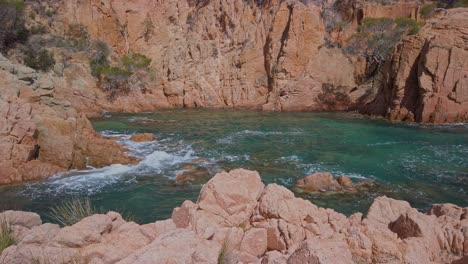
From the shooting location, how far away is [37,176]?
11.4 m

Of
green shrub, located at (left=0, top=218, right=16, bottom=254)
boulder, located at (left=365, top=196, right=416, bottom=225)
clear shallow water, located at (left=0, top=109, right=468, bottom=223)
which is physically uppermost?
green shrub, located at (left=0, top=218, right=16, bottom=254)

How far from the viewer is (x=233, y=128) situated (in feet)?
70.7

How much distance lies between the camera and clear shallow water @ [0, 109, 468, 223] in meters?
9.79

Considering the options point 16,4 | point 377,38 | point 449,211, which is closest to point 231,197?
point 449,211

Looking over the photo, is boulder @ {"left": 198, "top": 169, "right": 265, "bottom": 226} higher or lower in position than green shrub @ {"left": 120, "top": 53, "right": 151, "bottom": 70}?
lower

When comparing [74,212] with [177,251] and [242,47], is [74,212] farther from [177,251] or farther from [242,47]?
[242,47]

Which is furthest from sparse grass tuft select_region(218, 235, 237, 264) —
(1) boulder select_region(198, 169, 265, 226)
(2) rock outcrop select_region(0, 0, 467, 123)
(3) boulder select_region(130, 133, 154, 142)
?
(2) rock outcrop select_region(0, 0, 467, 123)

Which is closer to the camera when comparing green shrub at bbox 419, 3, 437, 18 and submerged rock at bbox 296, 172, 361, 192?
submerged rock at bbox 296, 172, 361, 192

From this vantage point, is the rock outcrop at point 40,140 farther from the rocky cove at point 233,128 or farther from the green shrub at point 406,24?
the green shrub at point 406,24

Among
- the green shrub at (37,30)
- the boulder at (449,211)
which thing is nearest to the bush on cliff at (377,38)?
the boulder at (449,211)

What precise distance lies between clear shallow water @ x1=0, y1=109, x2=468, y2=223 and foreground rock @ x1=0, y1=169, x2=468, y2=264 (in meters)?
3.43

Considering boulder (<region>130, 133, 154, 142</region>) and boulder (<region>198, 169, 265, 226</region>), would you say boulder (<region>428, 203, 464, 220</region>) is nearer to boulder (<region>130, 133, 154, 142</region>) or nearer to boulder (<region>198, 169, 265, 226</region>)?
boulder (<region>198, 169, 265, 226</region>)

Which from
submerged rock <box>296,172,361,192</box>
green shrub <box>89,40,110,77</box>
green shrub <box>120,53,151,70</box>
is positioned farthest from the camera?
green shrub <box>120,53,151,70</box>

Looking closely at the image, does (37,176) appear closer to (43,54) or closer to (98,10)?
(43,54)
